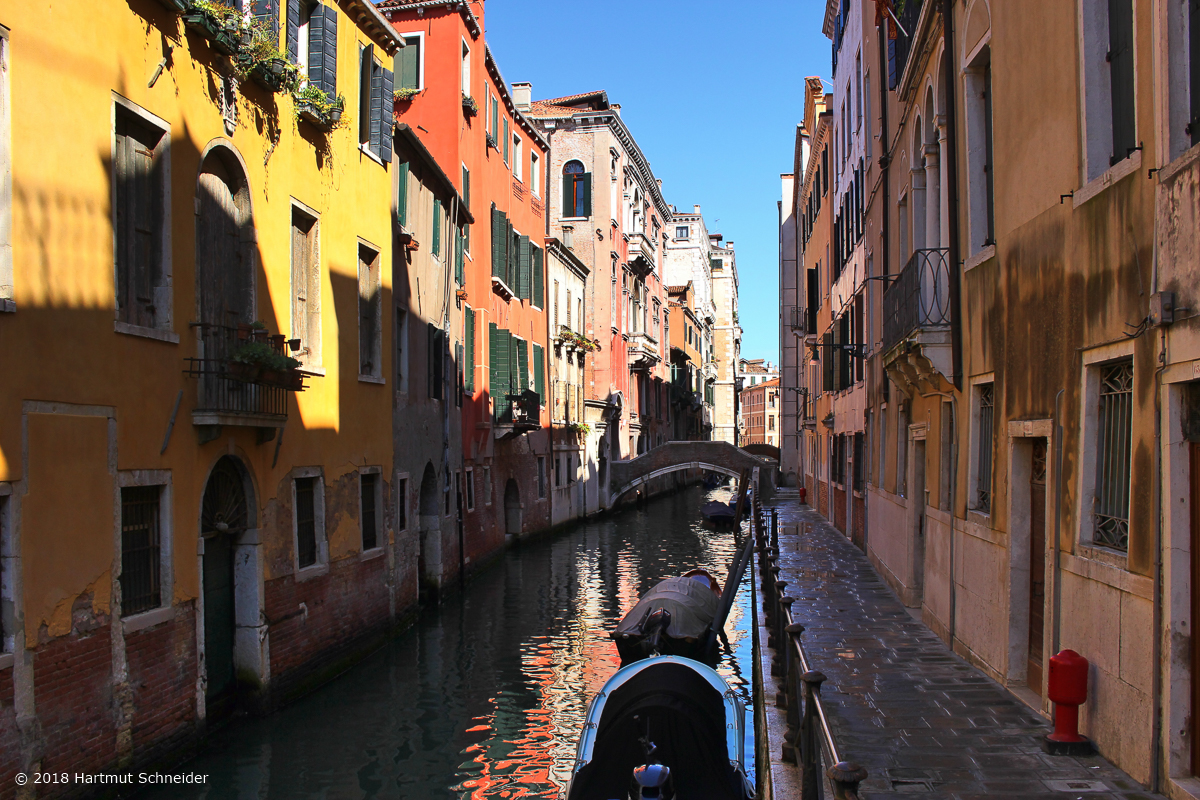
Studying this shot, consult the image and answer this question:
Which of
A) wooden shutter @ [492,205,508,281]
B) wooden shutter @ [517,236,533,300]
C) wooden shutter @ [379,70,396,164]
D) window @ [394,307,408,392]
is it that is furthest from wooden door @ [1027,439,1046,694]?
wooden shutter @ [517,236,533,300]

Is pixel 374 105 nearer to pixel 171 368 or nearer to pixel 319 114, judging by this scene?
pixel 319 114

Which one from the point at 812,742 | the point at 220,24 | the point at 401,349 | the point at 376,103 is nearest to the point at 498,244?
the point at 401,349

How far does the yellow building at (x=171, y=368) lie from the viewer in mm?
6801

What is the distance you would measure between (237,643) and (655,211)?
41473 millimetres

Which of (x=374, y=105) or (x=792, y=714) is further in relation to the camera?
(x=374, y=105)

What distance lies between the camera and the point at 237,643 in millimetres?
10055

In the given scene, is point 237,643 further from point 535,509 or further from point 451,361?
point 535,509

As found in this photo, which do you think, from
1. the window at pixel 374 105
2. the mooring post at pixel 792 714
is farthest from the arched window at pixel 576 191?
the mooring post at pixel 792 714

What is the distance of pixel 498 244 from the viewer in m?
22.6

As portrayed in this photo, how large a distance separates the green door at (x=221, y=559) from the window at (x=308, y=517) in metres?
1.07

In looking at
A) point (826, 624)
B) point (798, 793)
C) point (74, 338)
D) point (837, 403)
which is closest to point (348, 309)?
point (74, 338)

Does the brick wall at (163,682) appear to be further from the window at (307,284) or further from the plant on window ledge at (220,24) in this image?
the plant on window ledge at (220,24)

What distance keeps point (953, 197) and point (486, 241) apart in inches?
536

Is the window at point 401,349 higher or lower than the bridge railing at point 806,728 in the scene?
higher
